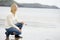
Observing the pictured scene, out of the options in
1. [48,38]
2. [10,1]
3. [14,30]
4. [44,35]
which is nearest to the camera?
[14,30]

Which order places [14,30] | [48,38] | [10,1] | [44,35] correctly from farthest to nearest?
1. [10,1]
2. [44,35]
3. [48,38]
4. [14,30]

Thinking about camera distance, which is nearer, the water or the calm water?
the water

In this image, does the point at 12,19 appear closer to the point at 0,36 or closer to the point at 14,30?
the point at 14,30

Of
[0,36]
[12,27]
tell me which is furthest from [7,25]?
[0,36]

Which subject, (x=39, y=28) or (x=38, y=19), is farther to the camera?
(x=38, y=19)

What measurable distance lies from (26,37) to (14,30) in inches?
33.1

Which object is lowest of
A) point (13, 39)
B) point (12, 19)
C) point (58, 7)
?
point (13, 39)

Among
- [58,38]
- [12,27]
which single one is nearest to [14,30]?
[12,27]

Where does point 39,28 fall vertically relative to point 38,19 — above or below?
below

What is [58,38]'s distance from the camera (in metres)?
6.40

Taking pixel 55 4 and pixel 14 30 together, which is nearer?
pixel 14 30

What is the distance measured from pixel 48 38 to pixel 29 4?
11.3 metres

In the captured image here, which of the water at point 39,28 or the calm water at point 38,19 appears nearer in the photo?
the water at point 39,28

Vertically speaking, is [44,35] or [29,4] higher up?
[29,4]
